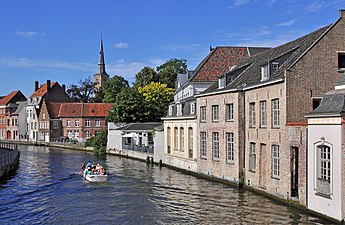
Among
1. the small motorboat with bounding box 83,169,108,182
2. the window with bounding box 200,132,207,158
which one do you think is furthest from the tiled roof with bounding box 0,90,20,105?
the window with bounding box 200,132,207,158

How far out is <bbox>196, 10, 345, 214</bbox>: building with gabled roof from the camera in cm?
1986

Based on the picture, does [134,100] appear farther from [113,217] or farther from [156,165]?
[113,217]

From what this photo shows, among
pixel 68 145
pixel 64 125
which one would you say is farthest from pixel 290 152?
pixel 64 125

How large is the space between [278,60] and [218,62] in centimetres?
1792

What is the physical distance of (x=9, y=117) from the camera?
300 ft

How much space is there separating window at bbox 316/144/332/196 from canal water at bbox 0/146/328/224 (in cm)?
121

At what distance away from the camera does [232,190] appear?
23.9 meters

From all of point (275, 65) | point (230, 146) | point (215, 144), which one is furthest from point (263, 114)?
point (215, 144)

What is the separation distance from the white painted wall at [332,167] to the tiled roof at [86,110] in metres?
59.0

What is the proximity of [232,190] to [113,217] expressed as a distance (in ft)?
26.4

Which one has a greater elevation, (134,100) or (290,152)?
(134,100)

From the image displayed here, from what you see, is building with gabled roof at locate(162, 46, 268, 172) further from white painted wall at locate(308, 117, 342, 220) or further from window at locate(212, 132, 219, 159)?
white painted wall at locate(308, 117, 342, 220)

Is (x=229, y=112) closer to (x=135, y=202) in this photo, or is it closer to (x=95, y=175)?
(x=135, y=202)

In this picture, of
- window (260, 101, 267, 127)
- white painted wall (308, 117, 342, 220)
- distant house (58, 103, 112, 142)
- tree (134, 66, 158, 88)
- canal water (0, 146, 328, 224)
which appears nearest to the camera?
white painted wall (308, 117, 342, 220)
